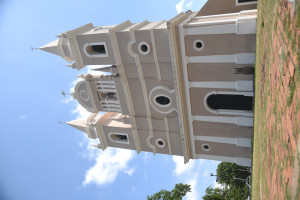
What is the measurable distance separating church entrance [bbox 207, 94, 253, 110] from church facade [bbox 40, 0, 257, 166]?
5 cm

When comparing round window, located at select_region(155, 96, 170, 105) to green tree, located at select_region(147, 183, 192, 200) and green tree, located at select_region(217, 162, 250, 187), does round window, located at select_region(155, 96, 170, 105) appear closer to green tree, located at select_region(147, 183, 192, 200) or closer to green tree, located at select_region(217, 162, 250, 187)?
green tree, located at select_region(147, 183, 192, 200)

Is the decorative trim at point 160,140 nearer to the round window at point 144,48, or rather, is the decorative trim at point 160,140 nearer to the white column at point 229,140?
the white column at point 229,140

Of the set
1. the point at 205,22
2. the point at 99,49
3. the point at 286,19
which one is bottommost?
the point at 99,49

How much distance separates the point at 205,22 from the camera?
1170 cm

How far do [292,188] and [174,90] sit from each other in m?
10.7

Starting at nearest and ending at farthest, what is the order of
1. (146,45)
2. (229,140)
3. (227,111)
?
(227,111), (146,45), (229,140)

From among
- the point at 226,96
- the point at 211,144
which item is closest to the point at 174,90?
the point at 226,96

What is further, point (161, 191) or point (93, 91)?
point (161, 191)

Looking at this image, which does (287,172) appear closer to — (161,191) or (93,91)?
(93,91)

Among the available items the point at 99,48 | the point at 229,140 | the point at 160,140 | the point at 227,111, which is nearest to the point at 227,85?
the point at 227,111

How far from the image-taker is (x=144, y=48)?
1376cm

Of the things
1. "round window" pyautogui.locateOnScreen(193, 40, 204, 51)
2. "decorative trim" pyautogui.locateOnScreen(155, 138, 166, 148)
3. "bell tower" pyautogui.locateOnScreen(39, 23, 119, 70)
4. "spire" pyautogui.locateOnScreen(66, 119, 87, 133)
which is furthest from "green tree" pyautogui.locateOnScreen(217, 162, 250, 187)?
"bell tower" pyautogui.locateOnScreen(39, 23, 119, 70)

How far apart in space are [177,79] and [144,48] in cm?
248

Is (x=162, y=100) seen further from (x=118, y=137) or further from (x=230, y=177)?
(x=230, y=177)
